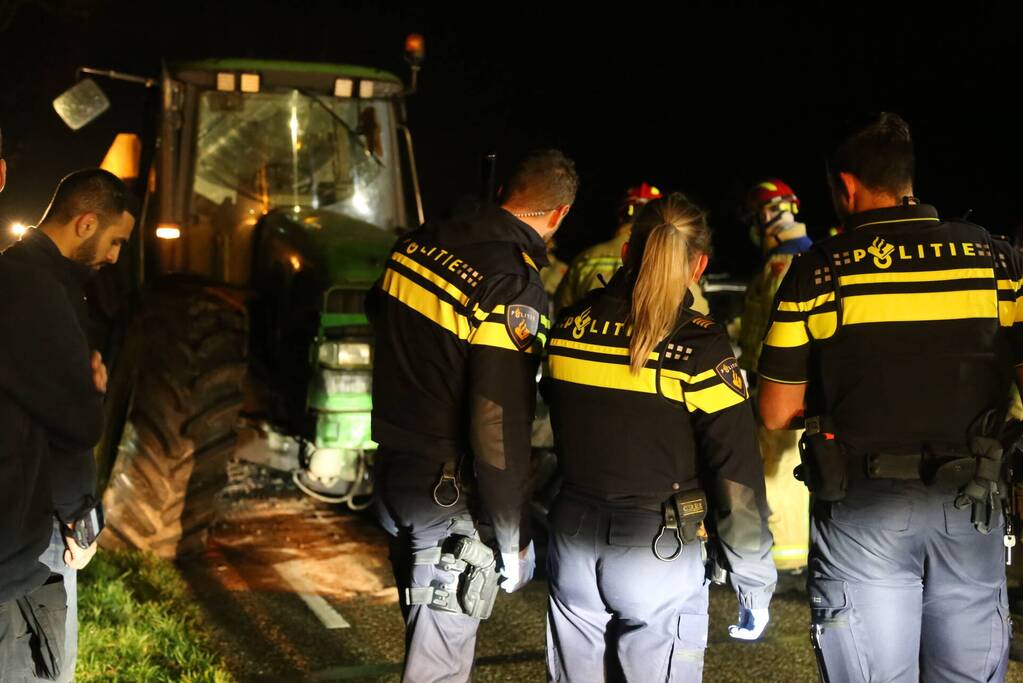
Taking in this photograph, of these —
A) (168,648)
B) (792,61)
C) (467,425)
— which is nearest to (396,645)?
(168,648)

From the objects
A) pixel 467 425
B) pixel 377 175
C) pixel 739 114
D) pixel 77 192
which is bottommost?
pixel 467 425

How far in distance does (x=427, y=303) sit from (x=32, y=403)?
120 centimetres

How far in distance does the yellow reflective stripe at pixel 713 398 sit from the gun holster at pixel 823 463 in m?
0.31

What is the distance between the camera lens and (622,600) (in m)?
2.94

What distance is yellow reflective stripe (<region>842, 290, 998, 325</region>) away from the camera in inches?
115

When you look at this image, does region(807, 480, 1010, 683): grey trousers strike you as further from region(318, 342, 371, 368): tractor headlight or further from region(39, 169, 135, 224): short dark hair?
region(318, 342, 371, 368): tractor headlight

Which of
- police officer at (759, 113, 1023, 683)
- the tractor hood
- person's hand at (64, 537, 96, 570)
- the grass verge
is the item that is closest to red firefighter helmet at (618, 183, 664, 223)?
the tractor hood

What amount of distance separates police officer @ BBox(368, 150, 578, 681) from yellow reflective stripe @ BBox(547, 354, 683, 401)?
0.20 metres

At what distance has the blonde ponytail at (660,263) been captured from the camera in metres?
2.86

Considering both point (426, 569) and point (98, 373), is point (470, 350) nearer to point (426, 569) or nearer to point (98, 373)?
point (426, 569)

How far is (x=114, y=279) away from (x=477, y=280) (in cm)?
400

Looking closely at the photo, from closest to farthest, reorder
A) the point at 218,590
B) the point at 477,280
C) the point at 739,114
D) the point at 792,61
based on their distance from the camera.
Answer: the point at 477,280 → the point at 218,590 → the point at 792,61 → the point at 739,114

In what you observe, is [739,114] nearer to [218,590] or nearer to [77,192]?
[218,590]

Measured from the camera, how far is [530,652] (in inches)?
185
